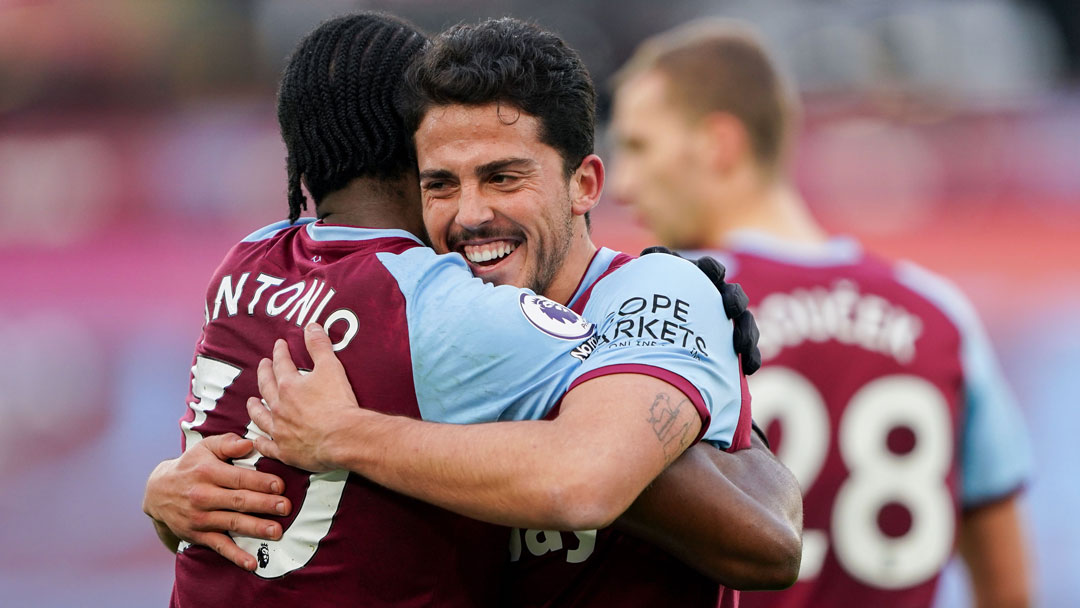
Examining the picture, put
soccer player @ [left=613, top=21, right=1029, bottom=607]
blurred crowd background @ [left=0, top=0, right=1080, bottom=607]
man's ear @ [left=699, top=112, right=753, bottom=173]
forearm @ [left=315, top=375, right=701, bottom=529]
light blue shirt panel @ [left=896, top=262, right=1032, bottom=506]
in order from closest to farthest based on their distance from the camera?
forearm @ [left=315, top=375, right=701, bottom=529], soccer player @ [left=613, top=21, right=1029, bottom=607], light blue shirt panel @ [left=896, top=262, right=1032, bottom=506], man's ear @ [left=699, top=112, right=753, bottom=173], blurred crowd background @ [left=0, top=0, right=1080, bottom=607]

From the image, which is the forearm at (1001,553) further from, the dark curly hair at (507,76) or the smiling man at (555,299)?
the dark curly hair at (507,76)

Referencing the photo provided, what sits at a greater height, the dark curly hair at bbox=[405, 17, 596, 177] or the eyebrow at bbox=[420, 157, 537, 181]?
the dark curly hair at bbox=[405, 17, 596, 177]

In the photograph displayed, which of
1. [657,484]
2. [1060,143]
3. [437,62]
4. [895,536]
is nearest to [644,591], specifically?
[657,484]

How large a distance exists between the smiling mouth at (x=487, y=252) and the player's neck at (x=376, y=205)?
0.38ft

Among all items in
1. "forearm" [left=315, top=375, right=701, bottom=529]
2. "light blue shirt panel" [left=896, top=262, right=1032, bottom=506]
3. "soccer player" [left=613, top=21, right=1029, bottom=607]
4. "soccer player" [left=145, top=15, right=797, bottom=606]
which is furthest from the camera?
"light blue shirt panel" [left=896, top=262, right=1032, bottom=506]

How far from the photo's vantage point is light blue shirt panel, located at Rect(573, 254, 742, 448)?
222 centimetres

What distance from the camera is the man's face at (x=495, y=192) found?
2545mm

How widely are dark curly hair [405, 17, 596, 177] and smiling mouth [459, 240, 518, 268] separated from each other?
238mm

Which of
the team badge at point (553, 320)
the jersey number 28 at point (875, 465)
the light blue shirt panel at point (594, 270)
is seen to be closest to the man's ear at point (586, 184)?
the light blue shirt panel at point (594, 270)

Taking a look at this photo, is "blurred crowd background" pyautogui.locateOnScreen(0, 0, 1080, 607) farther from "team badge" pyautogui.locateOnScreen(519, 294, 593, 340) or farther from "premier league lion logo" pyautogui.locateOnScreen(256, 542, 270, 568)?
"team badge" pyautogui.locateOnScreen(519, 294, 593, 340)

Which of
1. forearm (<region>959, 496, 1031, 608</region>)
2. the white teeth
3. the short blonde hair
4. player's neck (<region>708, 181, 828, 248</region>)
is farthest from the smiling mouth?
forearm (<region>959, 496, 1031, 608</region>)

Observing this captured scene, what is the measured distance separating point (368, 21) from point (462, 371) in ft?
2.98

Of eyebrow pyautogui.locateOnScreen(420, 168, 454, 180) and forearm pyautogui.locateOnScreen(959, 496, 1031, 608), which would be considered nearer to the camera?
eyebrow pyautogui.locateOnScreen(420, 168, 454, 180)

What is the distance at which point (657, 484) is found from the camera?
2199 millimetres
